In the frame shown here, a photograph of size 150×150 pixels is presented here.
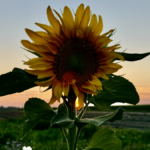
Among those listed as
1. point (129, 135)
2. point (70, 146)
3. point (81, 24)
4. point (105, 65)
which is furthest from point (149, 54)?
point (129, 135)

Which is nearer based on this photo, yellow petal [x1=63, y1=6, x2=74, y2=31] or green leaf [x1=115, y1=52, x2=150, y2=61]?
yellow petal [x1=63, y1=6, x2=74, y2=31]

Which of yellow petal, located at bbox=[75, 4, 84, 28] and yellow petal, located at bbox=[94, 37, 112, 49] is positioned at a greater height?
yellow petal, located at bbox=[75, 4, 84, 28]

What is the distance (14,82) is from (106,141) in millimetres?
639

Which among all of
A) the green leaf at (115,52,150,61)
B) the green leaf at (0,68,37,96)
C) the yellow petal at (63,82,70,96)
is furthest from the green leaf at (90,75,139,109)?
the green leaf at (0,68,37,96)

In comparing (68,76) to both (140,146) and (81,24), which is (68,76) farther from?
(140,146)

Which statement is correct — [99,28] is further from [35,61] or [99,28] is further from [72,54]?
[35,61]

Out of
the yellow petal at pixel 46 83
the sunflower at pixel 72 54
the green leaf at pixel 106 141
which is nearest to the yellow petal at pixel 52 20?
the sunflower at pixel 72 54

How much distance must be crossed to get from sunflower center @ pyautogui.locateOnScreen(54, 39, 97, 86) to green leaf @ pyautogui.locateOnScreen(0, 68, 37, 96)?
0.18 metres

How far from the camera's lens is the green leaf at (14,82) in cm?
116

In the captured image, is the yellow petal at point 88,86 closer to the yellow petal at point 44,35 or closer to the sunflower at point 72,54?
the sunflower at point 72,54

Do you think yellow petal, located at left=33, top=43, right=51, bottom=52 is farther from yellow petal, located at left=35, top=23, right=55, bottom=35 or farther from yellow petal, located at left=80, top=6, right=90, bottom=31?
yellow petal, located at left=80, top=6, right=90, bottom=31

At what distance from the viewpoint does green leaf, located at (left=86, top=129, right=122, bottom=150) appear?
4.36 ft

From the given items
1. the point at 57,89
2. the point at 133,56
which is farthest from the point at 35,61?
the point at 133,56

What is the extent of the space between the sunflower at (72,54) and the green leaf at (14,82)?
127 mm
